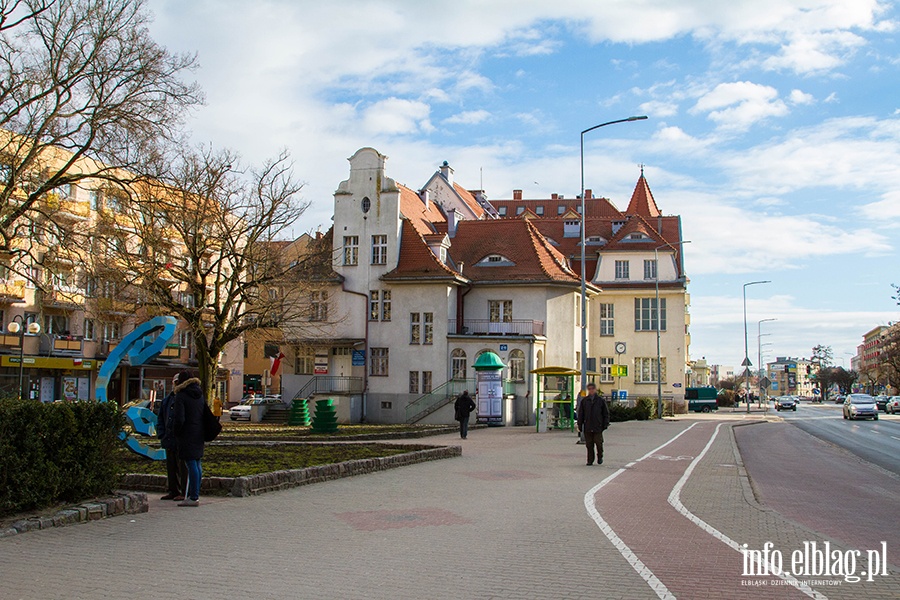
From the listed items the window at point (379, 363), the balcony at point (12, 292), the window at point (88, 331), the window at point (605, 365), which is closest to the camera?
the balcony at point (12, 292)

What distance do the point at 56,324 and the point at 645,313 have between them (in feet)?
128

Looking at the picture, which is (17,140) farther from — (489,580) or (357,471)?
(489,580)

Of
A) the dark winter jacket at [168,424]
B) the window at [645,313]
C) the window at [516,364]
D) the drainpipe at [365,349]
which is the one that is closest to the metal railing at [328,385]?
the drainpipe at [365,349]

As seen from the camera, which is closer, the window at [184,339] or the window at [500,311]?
the window at [500,311]

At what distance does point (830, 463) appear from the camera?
22938mm

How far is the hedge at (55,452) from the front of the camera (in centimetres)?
961

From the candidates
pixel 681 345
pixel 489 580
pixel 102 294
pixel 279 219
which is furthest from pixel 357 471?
pixel 681 345

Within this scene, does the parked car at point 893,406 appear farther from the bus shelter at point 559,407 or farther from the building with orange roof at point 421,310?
the bus shelter at point 559,407

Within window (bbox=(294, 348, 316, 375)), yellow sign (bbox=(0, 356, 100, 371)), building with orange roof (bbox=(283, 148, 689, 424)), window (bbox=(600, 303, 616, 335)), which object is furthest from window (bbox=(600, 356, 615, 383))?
yellow sign (bbox=(0, 356, 100, 371))

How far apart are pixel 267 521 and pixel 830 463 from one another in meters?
17.4

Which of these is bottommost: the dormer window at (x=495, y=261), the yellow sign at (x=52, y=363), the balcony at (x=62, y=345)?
the yellow sign at (x=52, y=363)

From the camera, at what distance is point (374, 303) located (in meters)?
48.2

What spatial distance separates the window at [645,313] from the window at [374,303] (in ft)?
72.9

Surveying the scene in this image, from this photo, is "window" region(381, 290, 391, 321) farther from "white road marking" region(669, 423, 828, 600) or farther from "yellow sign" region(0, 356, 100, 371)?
"white road marking" region(669, 423, 828, 600)
